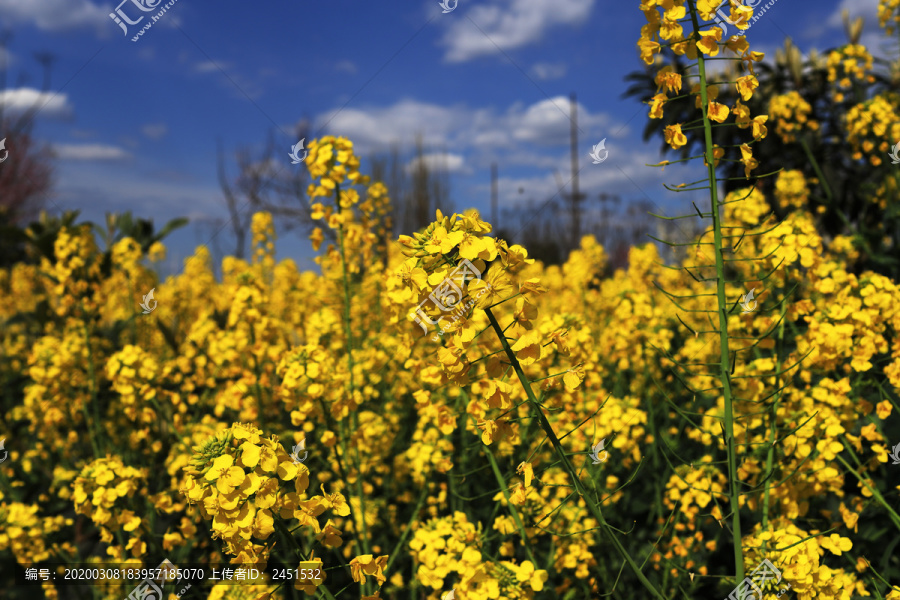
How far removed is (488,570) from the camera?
174 cm

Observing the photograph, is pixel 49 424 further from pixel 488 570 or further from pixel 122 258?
pixel 488 570

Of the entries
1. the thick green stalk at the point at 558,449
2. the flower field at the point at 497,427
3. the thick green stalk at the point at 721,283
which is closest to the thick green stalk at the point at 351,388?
the flower field at the point at 497,427

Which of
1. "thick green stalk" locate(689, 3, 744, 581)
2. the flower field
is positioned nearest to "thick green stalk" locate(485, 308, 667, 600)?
the flower field

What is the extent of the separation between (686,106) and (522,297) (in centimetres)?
616

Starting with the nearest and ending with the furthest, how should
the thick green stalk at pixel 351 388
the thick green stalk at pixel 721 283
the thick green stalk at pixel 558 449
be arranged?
the thick green stalk at pixel 558 449 → the thick green stalk at pixel 721 283 → the thick green stalk at pixel 351 388

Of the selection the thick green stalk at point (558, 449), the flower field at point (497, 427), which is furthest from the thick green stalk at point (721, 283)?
the thick green stalk at point (558, 449)

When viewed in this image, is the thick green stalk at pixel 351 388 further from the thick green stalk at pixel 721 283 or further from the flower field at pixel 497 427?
the thick green stalk at pixel 721 283

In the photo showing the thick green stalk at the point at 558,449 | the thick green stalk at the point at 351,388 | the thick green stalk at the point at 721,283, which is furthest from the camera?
the thick green stalk at the point at 351,388

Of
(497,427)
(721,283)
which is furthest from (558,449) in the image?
(721,283)

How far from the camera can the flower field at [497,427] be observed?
1.38m

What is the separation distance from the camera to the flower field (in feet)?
4.53

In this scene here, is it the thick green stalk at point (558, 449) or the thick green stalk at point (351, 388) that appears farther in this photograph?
the thick green stalk at point (351, 388)

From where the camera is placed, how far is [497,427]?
1440 mm

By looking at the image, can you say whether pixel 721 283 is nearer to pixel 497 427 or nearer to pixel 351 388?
pixel 497 427
